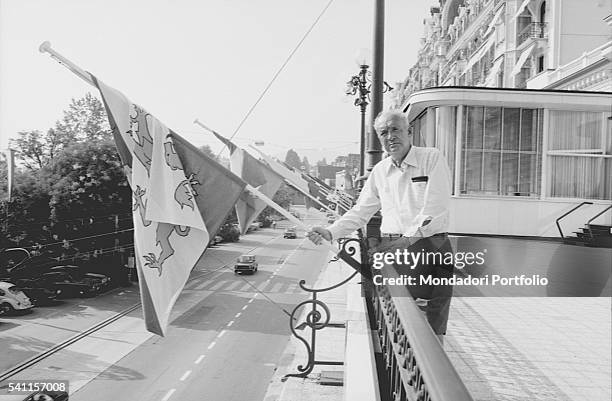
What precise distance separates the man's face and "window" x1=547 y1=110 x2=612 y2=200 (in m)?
7.41

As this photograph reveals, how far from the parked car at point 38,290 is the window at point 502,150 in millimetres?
29185

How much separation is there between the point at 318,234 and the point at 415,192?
29.5 inches

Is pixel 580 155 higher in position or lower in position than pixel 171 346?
higher

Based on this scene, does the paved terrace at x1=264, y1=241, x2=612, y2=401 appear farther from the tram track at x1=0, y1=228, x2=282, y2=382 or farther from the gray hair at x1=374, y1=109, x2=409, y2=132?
the tram track at x1=0, y1=228, x2=282, y2=382

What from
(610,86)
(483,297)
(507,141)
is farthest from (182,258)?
(610,86)

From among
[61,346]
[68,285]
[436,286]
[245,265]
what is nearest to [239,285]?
[245,265]

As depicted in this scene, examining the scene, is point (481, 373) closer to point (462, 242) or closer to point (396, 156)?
point (396, 156)

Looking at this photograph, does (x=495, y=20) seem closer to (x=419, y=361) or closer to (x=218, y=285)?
(x=419, y=361)

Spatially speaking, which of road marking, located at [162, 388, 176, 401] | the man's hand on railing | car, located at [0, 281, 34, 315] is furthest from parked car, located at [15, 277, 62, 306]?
the man's hand on railing

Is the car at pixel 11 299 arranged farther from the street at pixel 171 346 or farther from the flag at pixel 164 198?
the flag at pixel 164 198

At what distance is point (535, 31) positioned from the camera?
63.2 ft

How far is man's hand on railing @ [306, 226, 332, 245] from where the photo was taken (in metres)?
3.39

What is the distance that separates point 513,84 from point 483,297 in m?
16.4

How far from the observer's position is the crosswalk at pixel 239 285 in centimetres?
4103
